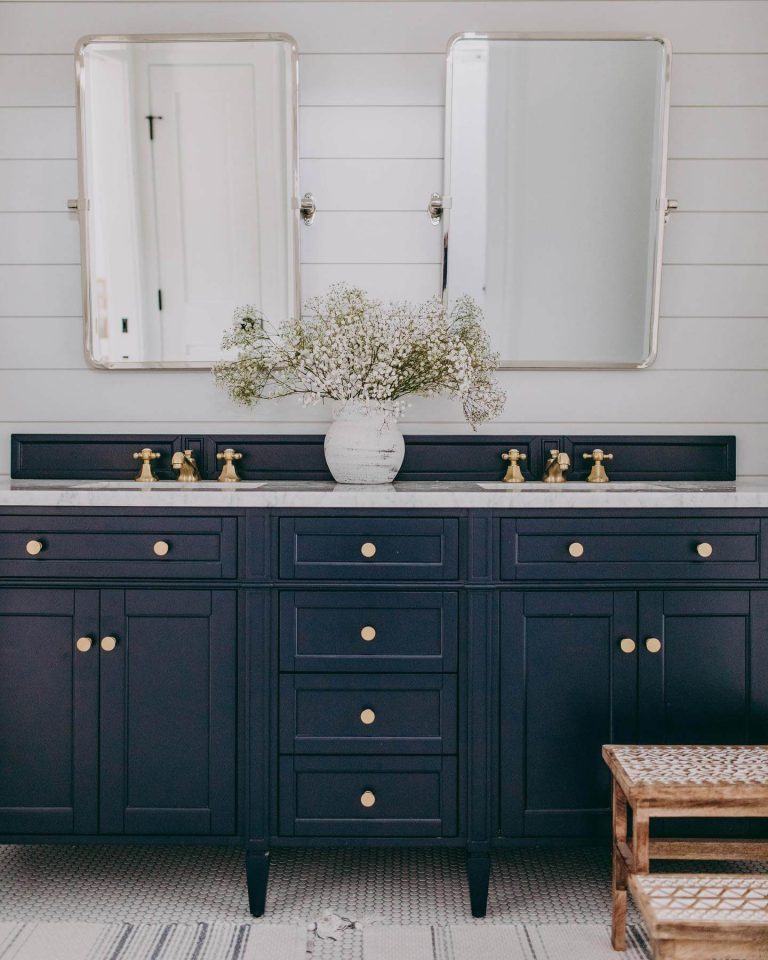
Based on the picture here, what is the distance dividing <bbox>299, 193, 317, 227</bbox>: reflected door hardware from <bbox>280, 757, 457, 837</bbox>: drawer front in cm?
149

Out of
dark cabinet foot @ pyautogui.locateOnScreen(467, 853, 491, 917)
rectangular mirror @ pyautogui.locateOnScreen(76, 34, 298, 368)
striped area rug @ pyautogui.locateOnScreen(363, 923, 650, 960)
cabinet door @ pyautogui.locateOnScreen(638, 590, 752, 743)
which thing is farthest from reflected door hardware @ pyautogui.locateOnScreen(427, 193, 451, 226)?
striped area rug @ pyautogui.locateOnScreen(363, 923, 650, 960)

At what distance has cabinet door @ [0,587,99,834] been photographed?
179 centimetres

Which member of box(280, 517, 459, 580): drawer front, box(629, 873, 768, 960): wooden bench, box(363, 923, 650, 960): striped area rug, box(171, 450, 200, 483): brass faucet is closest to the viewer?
box(629, 873, 768, 960): wooden bench

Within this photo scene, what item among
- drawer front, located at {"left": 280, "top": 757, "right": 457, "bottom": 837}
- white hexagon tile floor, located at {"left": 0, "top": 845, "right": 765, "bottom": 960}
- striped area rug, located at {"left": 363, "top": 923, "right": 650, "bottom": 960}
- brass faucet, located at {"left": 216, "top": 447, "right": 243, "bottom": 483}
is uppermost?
brass faucet, located at {"left": 216, "top": 447, "right": 243, "bottom": 483}

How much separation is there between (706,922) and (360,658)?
84cm

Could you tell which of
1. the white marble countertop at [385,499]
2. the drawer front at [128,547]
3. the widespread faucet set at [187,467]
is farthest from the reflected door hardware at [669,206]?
the drawer front at [128,547]

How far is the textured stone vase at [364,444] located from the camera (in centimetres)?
199

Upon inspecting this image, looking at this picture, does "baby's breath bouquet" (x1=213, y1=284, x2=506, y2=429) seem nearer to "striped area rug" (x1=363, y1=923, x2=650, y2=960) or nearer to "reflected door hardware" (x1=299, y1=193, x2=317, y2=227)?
"reflected door hardware" (x1=299, y1=193, x2=317, y2=227)

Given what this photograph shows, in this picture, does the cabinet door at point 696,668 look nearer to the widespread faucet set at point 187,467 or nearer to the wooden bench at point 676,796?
the wooden bench at point 676,796

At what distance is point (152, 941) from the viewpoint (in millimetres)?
1687

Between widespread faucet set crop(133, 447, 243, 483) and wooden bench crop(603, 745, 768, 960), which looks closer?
wooden bench crop(603, 745, 768, 960)

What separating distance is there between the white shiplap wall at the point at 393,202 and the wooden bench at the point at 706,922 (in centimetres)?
131

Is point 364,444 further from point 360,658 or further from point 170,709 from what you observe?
point 170,709

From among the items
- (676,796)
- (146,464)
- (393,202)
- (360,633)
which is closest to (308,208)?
(393,202)
